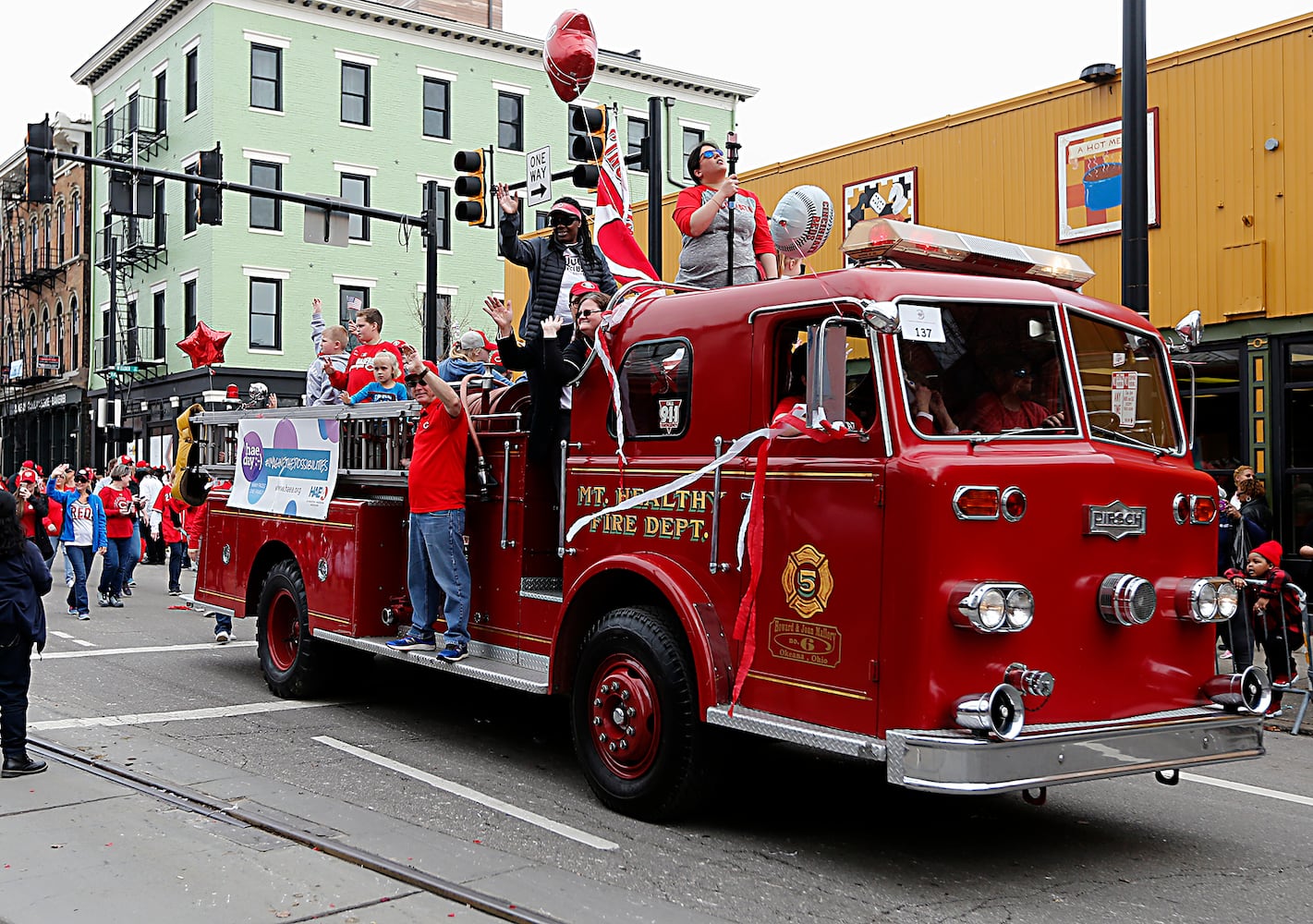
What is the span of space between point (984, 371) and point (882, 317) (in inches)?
28.5

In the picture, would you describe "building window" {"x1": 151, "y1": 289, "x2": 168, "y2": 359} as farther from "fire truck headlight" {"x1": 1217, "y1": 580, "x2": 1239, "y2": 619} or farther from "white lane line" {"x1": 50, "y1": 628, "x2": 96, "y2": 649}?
"fire truck headlight" {"x1": 1217, "y1": 580, "x2": 1239, "y2": 619}

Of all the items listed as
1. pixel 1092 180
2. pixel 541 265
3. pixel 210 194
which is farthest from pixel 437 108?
pixel 541 265

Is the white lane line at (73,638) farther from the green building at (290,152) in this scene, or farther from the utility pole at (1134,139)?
the green building at (290,152)

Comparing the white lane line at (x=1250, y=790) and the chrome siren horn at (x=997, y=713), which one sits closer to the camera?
the chrome siren horn at (x=997, y=713)

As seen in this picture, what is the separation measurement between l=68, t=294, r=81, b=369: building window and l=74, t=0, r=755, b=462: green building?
2.78 m

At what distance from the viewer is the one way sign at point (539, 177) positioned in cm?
1411

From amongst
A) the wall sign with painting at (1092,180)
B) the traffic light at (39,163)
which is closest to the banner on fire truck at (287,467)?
the traffic light at (39,163)

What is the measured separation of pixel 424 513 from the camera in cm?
803

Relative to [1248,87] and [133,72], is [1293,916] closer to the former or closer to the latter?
[1248,87]

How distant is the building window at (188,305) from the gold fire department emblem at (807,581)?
35859 millimetres

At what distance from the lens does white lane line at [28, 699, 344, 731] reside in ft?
28.5

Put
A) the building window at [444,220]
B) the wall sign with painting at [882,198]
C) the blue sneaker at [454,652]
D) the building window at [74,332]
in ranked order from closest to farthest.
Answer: the blue sneaker at [454,652], the wall sign with painting at [882,198], the building window at [444,220], the building window at [74,332]

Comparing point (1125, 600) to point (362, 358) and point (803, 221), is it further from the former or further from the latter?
point (362, 358)

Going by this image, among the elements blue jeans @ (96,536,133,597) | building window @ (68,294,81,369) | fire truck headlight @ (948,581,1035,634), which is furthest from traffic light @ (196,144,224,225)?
building window @ (68,294,81,369)
